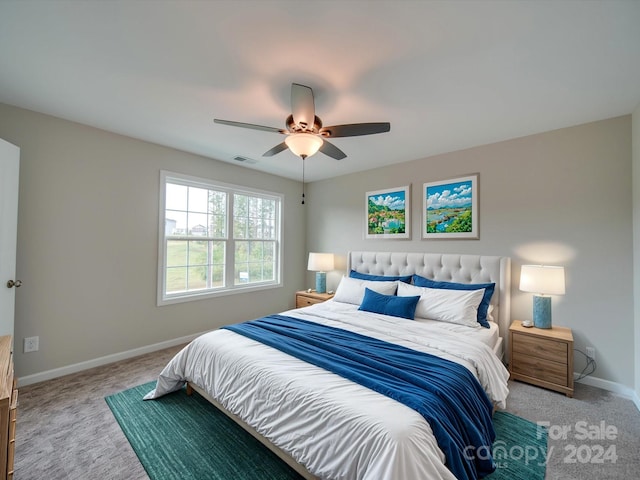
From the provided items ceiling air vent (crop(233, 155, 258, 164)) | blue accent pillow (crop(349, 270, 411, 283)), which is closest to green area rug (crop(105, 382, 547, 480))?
blue accent pillow (crop(349, 270, 411, 283))

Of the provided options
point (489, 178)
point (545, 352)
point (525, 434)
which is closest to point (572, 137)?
point (489, 178)

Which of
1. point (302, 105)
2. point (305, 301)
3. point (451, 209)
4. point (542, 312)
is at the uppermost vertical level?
point (302, 105)

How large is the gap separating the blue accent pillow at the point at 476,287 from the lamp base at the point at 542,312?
15.9 inches

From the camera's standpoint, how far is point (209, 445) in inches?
73.9

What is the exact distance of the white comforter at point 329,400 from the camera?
47.2 inches

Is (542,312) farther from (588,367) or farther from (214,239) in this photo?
(214,239)

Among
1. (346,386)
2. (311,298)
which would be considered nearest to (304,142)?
(346,386)

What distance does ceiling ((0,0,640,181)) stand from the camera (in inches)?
58.4

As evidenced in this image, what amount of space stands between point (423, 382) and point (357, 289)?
205 centimetres

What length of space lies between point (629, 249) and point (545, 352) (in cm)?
123

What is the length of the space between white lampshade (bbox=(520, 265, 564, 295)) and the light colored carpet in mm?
951

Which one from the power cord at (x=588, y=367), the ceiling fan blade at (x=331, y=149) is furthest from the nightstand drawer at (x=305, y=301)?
the power cord at (x=588, y=367)

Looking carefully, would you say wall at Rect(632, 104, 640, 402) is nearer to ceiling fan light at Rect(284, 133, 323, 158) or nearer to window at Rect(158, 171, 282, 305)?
ceiling fan light at Rect(284, 133, 323, 158)

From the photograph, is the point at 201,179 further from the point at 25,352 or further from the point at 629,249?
the point at 629,249
